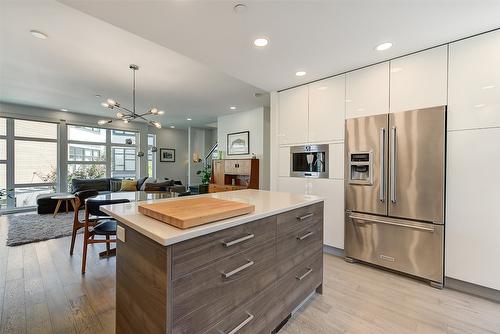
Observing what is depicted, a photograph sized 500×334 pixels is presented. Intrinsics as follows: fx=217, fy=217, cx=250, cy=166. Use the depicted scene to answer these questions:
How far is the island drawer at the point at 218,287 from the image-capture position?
99cm

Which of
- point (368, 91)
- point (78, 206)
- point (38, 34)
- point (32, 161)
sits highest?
point (38, 34)

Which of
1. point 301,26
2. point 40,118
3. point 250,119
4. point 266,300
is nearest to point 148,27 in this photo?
point 301,26

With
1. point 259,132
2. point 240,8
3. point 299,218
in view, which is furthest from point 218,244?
point 259,132

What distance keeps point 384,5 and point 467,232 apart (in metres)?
2.22

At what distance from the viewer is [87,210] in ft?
8.41

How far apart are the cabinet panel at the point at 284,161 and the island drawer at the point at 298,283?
169 centimetres

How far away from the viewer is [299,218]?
5.84 feet

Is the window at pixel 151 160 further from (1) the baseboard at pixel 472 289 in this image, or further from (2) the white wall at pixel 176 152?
(1) the baseboard at pixel 472 289

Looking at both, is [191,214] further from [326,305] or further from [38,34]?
[38,34]

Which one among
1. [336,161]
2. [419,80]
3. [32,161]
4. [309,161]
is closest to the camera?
[419,80]

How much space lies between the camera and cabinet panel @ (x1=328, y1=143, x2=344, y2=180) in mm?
2957

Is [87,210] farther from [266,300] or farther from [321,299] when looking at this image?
[321,299]

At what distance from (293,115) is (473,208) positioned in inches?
92.8

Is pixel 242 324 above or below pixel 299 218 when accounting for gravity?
below
